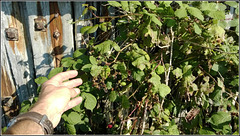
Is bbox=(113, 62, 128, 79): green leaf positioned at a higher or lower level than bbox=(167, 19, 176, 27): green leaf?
lower

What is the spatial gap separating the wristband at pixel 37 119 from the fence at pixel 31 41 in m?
0.96

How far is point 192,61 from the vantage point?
208cm

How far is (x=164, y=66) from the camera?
6.55 ft

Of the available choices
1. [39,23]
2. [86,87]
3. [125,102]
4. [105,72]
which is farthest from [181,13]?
[39,23]

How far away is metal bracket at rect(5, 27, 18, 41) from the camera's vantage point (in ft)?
7.35

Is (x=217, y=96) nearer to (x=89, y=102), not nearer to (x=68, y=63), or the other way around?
(x=89, y=102)

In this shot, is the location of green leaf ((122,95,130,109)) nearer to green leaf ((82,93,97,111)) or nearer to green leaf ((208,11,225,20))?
green leaf ((82,93,97,111))

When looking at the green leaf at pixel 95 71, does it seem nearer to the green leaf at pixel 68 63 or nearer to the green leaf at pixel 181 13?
the green leaf at pixel 68 63

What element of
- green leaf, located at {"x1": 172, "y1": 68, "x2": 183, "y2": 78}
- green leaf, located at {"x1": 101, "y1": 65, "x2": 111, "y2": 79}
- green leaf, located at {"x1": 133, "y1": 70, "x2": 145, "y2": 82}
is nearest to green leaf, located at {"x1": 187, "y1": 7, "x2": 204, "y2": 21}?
green leaf, located at {"x1": 172, "y1": 68, "x2": 183, "y2": 78}

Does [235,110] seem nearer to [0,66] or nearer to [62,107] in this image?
[62,107]

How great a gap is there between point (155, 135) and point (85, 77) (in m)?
0.74

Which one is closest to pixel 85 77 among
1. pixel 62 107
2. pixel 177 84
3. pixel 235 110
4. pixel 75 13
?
pixel 62 107

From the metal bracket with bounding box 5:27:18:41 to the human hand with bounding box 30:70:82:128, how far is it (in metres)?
0.75

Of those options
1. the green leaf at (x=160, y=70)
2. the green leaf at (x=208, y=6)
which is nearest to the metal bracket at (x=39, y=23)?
the green leaf at (x=160, y=70)
